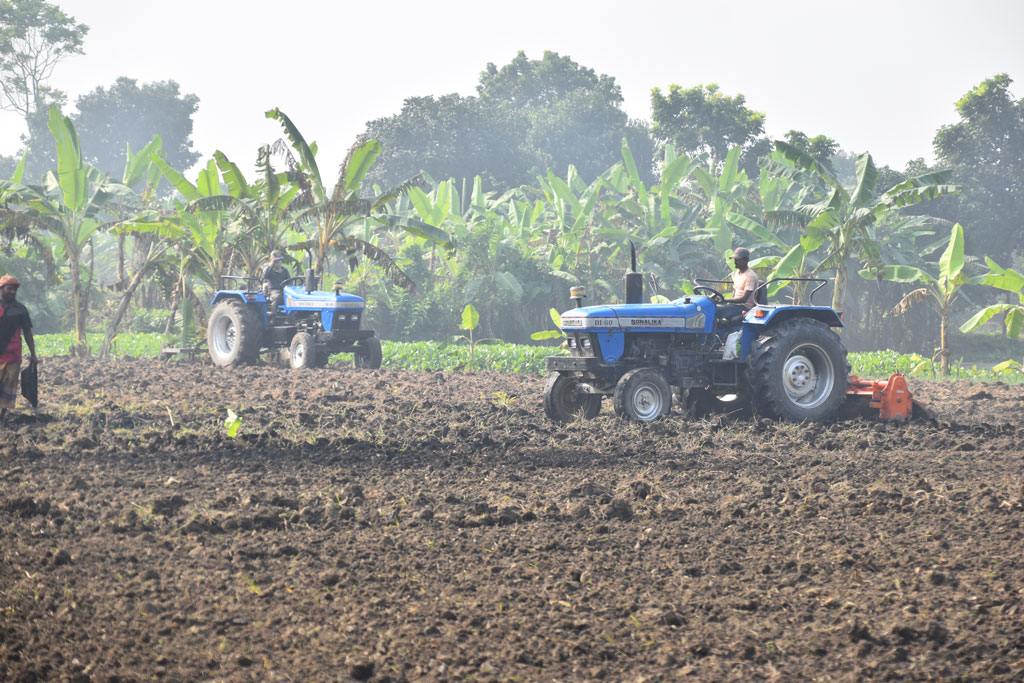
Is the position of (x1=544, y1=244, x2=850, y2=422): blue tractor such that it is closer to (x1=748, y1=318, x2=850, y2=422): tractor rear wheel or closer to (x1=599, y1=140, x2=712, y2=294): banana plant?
(x1=748, y1=318, x2=850, y2=422): tractor rear wheel

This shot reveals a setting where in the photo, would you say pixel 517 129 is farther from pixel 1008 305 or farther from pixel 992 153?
pixel 1008 305

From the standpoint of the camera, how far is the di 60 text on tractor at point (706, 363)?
8859 mm

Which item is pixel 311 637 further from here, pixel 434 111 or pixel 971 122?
pixel 434 111

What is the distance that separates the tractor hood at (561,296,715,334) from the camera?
8.95 m

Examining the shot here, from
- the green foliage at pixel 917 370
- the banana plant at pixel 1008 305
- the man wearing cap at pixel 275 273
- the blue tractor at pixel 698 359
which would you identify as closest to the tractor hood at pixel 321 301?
the man wearing cap at pixel 275 273

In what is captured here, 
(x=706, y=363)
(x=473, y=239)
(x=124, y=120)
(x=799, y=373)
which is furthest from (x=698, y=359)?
(x=124, y=120)

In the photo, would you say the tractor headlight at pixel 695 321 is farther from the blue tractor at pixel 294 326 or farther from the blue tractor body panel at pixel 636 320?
the blue tractor at pixel 294 326

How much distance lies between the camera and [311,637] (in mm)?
3621

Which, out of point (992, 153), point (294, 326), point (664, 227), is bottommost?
point (294, 326)

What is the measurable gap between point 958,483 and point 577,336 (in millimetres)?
3705

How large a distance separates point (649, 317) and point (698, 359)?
0.61 m

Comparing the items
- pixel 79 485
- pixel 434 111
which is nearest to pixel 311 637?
pixel 79 485

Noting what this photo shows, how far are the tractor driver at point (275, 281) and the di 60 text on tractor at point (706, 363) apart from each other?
721 cm

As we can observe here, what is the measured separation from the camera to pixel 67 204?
17.2 meters
